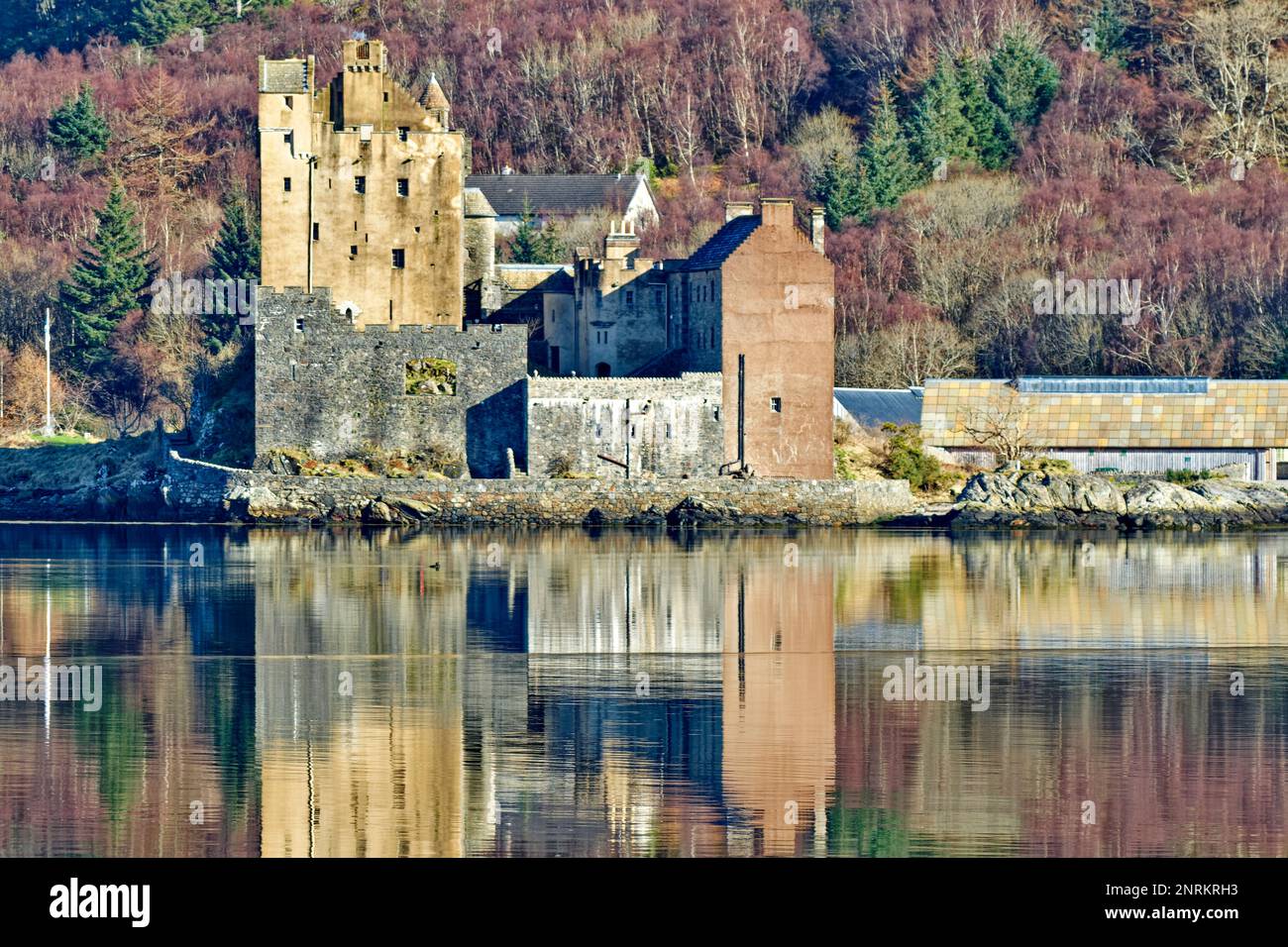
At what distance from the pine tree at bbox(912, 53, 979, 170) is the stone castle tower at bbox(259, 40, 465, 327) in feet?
120

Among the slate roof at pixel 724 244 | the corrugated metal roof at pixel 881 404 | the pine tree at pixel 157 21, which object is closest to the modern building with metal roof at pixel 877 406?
the corrugated metal roof at pixel 881 404

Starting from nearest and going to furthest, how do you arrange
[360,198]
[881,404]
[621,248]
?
[621,248] < [360,198] < [881,404]

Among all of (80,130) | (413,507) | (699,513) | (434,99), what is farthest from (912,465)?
(80,130)

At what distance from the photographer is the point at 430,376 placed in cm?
6962

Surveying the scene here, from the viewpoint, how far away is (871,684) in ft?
112

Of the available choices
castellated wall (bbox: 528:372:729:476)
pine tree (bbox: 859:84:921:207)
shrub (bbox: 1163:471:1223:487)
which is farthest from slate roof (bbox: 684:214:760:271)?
pine tree (bbox: 859:84:921:207)

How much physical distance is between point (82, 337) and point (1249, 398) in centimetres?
4181

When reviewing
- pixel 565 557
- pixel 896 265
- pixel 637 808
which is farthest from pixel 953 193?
pixel 637 808

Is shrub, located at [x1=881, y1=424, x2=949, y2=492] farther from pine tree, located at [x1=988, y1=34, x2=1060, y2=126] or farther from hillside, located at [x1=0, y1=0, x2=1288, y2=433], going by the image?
pine tree, located at [x1=988, y1=34, x2=1060, y2=126]

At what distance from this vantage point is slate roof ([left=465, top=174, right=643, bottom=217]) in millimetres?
105625

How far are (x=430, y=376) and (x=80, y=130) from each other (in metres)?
46.9

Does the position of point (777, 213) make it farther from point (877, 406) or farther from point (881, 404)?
point (881, 404)
